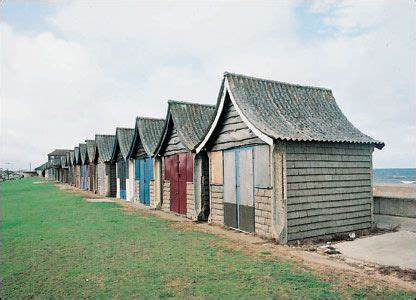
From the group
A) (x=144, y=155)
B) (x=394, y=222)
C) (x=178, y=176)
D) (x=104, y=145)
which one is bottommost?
(x=394, y=222)

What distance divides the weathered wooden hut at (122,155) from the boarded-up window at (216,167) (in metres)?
12.0

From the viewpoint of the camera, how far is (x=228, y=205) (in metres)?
12.7

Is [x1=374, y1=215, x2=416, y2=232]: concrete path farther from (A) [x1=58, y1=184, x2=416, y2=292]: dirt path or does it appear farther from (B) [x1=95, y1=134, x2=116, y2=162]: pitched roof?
(B) [x1=95, y1=134, x2=116, y2=162]: pitched roof

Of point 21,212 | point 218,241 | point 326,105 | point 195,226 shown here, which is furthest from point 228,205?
point 21,212

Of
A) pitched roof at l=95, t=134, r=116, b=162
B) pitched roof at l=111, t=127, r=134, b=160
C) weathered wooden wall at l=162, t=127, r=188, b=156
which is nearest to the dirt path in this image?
weathered wooden wall at l=162, t=127, r=188, b=156

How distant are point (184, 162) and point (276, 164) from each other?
22.9 ft

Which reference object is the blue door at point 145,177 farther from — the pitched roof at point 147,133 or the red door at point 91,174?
the red door at point 91,174

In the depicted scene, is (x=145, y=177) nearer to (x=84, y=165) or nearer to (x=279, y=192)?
(x=279, y=192)

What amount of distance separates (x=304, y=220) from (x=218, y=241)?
2518mm

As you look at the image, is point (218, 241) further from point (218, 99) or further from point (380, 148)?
point (380, 148)

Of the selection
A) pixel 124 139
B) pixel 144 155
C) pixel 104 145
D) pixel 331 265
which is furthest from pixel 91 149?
pixel 331 265

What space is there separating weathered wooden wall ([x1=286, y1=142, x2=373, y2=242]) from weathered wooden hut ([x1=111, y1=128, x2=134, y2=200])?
16372 mm

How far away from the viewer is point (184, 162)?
1625 centimetres

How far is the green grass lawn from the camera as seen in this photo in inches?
235
